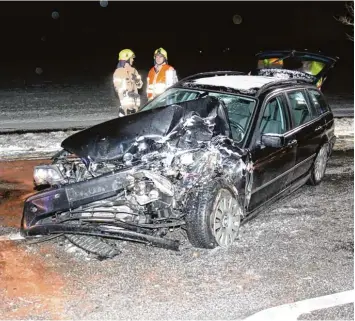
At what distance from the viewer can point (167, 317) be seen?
3.96 m

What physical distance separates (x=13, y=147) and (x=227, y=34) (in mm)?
35418

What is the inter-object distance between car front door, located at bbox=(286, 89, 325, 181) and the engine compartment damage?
3.93ft

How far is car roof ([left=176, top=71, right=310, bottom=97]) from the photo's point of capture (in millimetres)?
5996

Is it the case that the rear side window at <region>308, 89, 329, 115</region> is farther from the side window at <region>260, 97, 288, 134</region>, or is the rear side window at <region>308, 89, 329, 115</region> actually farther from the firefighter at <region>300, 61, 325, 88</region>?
the firefighter at <region>300, 61, 325, 88</region>

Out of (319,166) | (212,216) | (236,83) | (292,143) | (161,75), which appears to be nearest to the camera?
(212,216)

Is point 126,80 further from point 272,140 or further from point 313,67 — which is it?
point 272,140

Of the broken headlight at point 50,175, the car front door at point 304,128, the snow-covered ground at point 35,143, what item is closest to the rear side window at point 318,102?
the car front door at point 304,128

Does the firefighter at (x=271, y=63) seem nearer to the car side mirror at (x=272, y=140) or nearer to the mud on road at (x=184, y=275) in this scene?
the mud on road at (x=184, y=275)

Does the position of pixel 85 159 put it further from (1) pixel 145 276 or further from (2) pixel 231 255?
(2) pixel 231 255

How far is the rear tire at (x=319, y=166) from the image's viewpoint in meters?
7.10

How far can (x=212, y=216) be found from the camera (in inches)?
194

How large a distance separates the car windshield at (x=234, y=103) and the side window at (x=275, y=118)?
→ 0.86 ft

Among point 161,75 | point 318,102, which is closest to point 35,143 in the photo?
point 161,75

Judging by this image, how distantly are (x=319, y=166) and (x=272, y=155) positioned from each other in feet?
5.88
